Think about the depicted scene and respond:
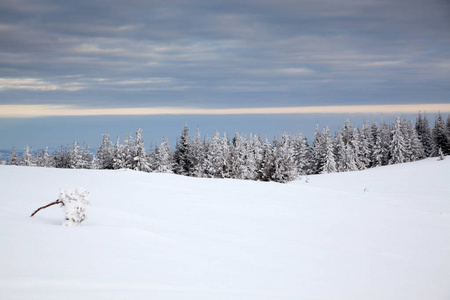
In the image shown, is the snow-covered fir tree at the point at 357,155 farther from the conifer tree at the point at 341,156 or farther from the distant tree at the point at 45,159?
the distant tree at the point at 45,159

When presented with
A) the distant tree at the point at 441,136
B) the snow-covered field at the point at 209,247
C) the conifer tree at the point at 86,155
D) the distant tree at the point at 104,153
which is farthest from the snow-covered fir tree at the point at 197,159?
the snow-covered field at the point at 209,247

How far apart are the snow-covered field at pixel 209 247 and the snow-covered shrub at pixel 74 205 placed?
0.26 m

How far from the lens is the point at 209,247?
6.32 metres

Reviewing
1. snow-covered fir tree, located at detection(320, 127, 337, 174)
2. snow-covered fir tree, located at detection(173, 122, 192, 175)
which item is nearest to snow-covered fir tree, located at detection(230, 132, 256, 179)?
snow-covered fir tree, located at detection(173, 122, 192, 175)

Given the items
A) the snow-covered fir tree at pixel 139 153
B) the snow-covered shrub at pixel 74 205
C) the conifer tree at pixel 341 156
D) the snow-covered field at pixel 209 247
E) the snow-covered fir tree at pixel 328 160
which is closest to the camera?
the snow-covered field at pixel 209 247

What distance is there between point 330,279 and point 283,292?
3.86 feet

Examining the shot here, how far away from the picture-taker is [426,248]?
7.83 metres

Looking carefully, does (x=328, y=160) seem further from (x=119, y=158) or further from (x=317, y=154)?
(x=119, y=158)

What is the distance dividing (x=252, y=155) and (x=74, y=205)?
247 ft

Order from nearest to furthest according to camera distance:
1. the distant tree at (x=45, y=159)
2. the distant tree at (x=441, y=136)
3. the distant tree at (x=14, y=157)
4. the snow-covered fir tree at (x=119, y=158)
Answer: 1. the snow-covered fir tree at (x=119, y=158)
2. the distant tree at (x=441, y=136)
3. the distant tree at (x=14, y=157)
4. the distant tree at (x=45, y=159)

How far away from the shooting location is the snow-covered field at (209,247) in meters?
4.17

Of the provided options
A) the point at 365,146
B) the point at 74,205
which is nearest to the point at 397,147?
the point at 365,146

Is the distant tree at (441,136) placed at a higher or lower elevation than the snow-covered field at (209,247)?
higher

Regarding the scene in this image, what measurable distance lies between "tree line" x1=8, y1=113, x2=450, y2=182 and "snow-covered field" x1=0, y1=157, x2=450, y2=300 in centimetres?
4267
